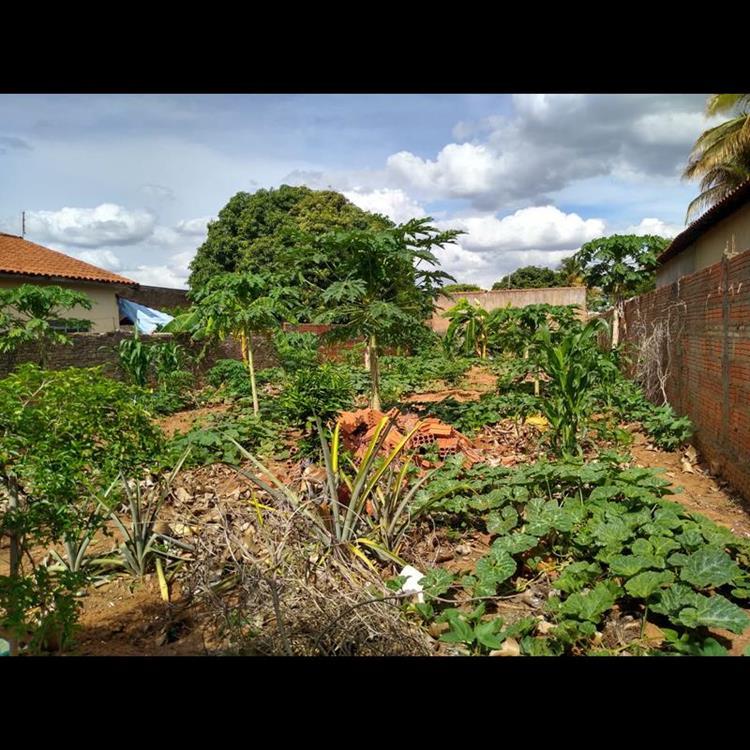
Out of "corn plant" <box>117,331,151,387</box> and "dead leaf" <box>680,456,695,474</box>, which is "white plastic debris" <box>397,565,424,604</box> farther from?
"corn plant" <box>117,331,151,387</box>

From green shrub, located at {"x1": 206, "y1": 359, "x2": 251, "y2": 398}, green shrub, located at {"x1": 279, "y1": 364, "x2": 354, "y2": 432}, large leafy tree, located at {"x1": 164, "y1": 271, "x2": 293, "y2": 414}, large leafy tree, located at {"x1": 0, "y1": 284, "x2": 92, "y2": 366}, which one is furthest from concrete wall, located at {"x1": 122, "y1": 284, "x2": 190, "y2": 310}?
green shrub, located at {"x1": 279, "y1": 364, "x2": 354, "y2": 432}

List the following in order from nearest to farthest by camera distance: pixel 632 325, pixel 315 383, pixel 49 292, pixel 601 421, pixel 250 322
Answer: pixel 315 383, pixel 601 421, pixel 250 322, pixel 49 292, pixel 632 325

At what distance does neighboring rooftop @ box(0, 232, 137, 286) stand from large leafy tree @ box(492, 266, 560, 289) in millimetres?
25639

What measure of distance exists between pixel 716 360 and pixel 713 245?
7144 millimetres

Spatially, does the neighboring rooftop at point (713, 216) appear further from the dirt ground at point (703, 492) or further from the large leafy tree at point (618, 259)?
the dirt ground at point (703, 492)

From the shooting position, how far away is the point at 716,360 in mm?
4570

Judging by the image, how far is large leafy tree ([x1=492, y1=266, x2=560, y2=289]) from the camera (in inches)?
1396

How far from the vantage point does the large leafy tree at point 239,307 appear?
23.2 feet

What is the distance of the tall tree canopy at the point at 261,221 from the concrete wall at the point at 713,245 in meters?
9.40
